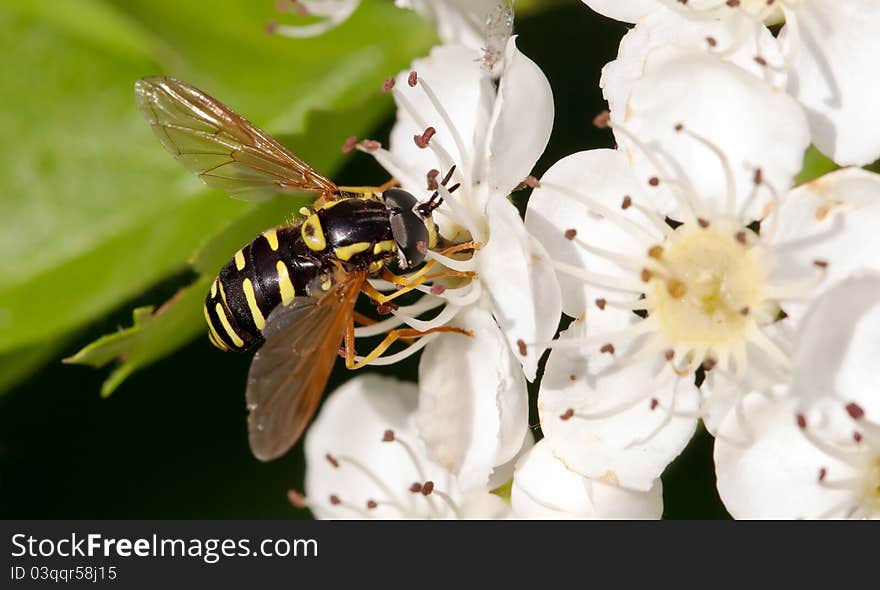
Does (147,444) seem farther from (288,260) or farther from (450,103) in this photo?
(450,103)

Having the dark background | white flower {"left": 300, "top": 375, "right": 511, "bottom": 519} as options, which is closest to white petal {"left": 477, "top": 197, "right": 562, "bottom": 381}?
white flower {"left": 300, "top": 375, "right": 511, "bottom": 519}

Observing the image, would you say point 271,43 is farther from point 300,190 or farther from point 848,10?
point 848,10

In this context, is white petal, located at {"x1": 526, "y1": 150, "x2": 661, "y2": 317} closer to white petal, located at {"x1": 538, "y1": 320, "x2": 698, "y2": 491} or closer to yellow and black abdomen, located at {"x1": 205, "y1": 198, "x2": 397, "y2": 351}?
white petal, located at {"x1": 538, "y1": 320, "x2": 698, "y2": 491}

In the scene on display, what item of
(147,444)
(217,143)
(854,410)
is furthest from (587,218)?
(147,444)

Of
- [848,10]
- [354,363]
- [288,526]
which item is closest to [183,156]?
[354,363]

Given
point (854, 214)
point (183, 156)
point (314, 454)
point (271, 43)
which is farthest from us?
point (271, 43)
